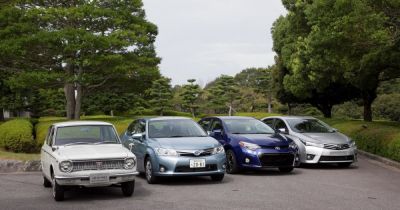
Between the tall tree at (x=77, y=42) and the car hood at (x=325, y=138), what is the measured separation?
12.5 metres

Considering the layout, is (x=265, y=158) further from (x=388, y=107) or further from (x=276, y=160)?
(x=388, y=107)

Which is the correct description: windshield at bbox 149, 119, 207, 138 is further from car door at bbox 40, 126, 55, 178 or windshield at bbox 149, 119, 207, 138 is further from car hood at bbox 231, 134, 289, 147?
car door at bbox 40, 126, 55, 178

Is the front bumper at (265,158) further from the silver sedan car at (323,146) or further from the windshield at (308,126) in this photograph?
the windshield at (308,126)

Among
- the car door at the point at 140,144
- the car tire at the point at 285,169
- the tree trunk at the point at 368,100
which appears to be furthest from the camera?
the tree trunk at the point at 368,100

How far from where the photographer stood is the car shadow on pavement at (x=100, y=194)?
9.39m

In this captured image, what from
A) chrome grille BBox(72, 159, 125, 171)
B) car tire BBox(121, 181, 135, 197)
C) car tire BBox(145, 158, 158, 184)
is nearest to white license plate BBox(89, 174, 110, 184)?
chrome grille BBox(72, 159, 125, 171)

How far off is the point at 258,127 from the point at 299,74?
15583 millimetres

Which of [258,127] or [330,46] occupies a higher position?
[330,46]

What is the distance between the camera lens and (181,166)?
420 inches

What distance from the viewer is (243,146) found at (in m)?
12.6

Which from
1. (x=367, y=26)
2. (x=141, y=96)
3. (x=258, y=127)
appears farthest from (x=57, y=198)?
(x=141, y=96)

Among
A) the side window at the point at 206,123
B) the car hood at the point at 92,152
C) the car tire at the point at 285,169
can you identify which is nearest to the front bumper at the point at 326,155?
the car tire at the point at 285,169

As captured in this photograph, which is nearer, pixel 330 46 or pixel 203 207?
pixel 203 207

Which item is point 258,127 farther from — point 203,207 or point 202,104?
point 202,104
